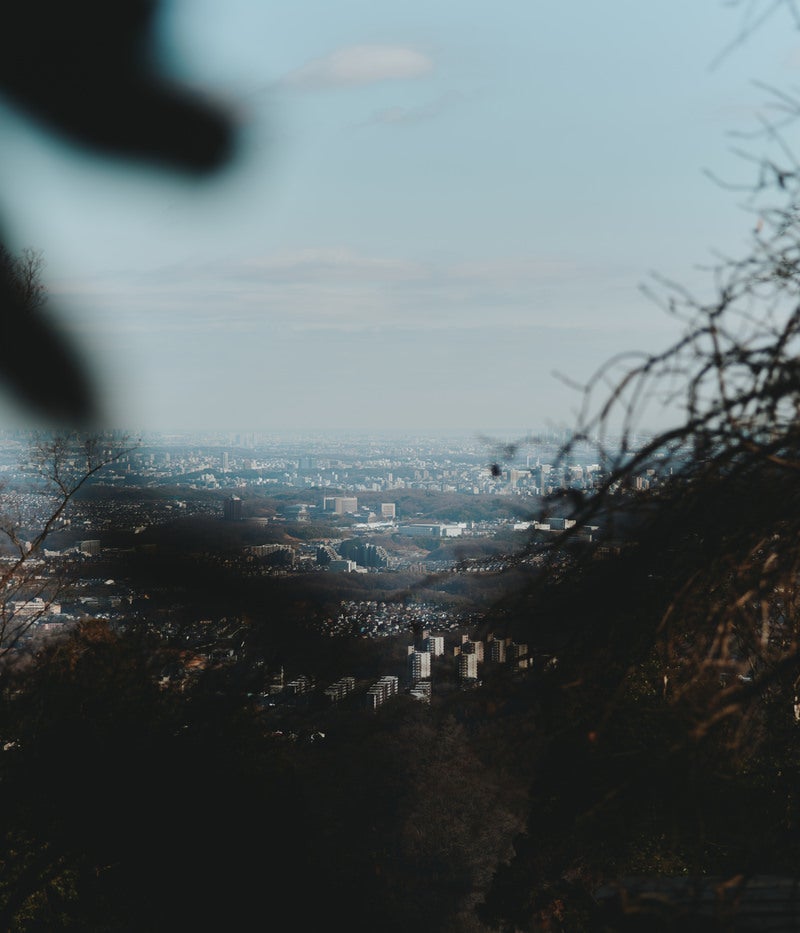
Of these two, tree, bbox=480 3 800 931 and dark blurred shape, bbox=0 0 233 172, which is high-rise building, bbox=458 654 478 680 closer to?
tree, bbox=480 3 800 931

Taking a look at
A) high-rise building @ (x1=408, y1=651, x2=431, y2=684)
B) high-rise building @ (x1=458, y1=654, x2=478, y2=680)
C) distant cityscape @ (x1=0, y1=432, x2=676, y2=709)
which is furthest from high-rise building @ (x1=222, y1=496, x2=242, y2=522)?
high-rise building @ (x1=458, y1=654, x2=478, y2=680)

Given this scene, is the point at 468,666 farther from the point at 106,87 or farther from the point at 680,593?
the point at 106,87

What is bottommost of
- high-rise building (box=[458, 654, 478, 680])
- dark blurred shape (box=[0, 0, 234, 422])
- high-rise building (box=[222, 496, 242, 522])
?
high-rise building (box=[458, 654, 478, 680])

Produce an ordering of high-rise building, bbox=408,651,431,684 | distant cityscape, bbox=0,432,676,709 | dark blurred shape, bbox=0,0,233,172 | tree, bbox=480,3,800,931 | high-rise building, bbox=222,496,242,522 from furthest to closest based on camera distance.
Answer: high-rise building, bbox=222,496,242,522
high-rise building, bbox=408,651,431,684
dark blurred shape, bbox=0,0,233,172
distant cityscape, bbox=0,432,676,709
tree, bbox=480,3,800,931

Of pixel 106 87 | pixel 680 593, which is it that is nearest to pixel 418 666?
pixel 106 87

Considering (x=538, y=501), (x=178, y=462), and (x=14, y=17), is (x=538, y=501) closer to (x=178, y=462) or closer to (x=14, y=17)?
(x=14, y=17)

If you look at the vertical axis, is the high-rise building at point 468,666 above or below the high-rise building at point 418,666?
above

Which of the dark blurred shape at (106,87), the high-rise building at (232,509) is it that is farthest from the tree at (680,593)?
the high-rise building at (232,509)

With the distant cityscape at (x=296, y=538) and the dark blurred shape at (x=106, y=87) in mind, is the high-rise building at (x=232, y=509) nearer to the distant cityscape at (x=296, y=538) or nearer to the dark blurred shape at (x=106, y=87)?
the distant cityscape at (x=296, y=538)
